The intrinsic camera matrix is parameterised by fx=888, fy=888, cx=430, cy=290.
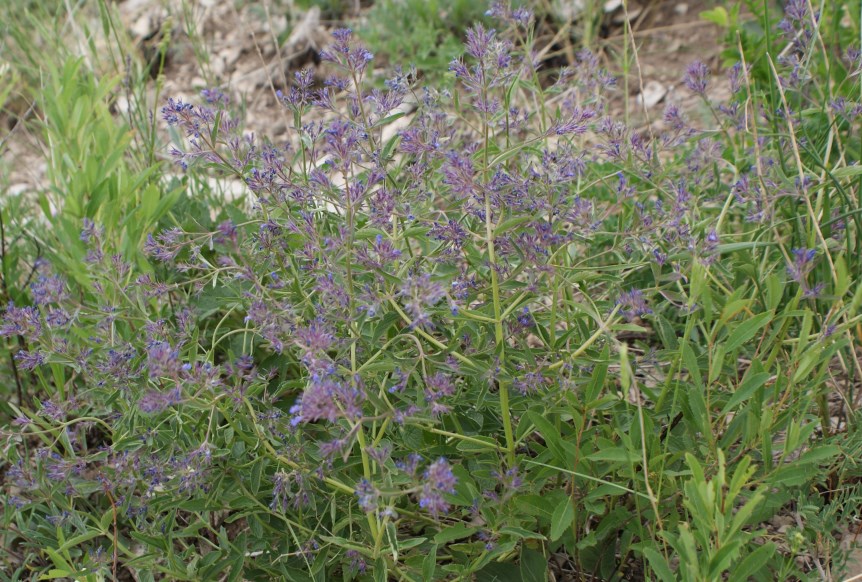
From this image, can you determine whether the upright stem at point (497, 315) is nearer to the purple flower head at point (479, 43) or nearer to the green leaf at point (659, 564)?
the purple flower head at point (479, 43)

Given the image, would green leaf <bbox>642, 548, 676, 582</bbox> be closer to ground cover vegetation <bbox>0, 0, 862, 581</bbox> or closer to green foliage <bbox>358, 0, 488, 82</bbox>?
ground cover vegetation <bbox>0, 0, 862, 581</bbox>

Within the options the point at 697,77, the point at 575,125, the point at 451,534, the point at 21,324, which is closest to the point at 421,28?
the point at 697,77

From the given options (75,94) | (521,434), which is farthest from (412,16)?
(521,434)

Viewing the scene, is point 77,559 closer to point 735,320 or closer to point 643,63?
point 735,320

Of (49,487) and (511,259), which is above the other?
(511,259)

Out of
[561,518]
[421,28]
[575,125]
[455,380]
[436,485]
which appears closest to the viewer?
[436,485]

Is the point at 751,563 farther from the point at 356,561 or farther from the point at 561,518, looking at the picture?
the point at 356,561

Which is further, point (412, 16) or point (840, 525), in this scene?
point (412, 16)

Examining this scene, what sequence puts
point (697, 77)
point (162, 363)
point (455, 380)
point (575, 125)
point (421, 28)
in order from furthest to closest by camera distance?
point (421, 28) → point (697, 77) → point (455, 380) → point (575, 125) → point (162, 363)

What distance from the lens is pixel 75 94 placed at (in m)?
2.89

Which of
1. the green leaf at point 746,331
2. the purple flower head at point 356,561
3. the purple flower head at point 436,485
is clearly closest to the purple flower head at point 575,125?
the green leaf at point 746,331

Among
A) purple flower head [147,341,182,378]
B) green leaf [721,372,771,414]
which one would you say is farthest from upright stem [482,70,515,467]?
purple flower head [147,341,182,378]

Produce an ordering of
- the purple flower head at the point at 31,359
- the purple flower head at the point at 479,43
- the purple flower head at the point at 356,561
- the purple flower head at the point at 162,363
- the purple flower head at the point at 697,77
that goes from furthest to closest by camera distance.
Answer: the purple flower head at the point at 697,77, the purple flower head at the point at 31,359, the purple flower head at the point at 356,561, the purple flower head at the point at 479,43, the purple flower head at the point at 162,363

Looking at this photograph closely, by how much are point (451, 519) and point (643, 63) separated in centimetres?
334
